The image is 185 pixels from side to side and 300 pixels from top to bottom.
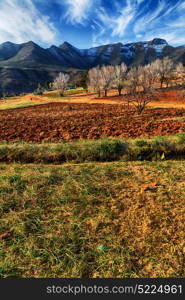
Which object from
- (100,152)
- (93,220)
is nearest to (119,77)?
(100,152)

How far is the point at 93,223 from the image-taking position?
308 cm

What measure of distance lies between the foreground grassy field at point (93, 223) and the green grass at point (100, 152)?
126 cm

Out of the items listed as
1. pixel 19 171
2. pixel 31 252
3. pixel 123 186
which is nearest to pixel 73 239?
pixel 31 252

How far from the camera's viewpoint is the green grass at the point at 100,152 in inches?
242

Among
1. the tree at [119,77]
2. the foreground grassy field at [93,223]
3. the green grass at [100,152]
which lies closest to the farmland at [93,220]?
the foreground grassy field at [93,223]

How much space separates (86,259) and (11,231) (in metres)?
1.51

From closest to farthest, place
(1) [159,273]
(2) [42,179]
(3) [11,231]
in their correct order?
(1) [159,273]
(3) [11,231]
(2) [42,179]

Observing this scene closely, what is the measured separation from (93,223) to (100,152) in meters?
3.42

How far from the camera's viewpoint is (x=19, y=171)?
16.6 feet

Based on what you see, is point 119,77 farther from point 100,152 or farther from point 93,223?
point 93,223

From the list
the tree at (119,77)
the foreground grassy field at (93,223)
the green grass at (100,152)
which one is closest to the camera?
the foreground grassy field at (93,223)

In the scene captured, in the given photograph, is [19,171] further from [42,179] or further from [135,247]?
[135,247]

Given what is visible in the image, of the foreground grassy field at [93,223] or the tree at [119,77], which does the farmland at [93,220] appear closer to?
the foreground grassy field at [93,223]

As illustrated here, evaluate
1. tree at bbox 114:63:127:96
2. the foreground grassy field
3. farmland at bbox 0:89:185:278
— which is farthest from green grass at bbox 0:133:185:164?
tree at bbox 114:63:127:96
